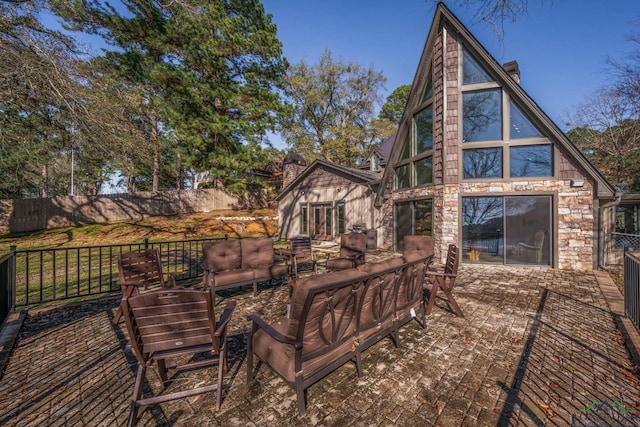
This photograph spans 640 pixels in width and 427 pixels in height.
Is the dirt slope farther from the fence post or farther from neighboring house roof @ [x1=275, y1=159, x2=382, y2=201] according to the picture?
the fence post

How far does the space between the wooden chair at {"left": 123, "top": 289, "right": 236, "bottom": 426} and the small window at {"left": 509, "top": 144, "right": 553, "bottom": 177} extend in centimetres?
915

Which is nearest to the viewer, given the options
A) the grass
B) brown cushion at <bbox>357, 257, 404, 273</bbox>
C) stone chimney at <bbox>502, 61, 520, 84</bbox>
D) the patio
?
the patio

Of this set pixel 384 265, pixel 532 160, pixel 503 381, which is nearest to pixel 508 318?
pixel 503 381

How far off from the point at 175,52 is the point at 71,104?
40.1 feet

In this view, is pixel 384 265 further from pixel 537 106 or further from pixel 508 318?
pixel 537 106

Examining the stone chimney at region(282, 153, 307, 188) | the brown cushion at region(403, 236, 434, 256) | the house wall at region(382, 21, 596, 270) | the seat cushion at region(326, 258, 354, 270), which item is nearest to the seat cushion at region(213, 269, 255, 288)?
the seat cushion at region(326, 258, 354, 270)

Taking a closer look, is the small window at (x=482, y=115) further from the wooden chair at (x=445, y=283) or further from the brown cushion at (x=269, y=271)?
the brown cushion at (x=269, y=271)

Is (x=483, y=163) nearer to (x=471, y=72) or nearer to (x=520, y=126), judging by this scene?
(x=520, y=126)

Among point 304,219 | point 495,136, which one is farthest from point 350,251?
point 304,219

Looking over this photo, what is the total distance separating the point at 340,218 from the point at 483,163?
720cm

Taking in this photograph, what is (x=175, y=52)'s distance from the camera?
588 inches

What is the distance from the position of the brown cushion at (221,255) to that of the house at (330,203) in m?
7.44

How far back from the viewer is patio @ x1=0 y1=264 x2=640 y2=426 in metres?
2.13

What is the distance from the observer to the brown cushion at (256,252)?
5594 millimetres
